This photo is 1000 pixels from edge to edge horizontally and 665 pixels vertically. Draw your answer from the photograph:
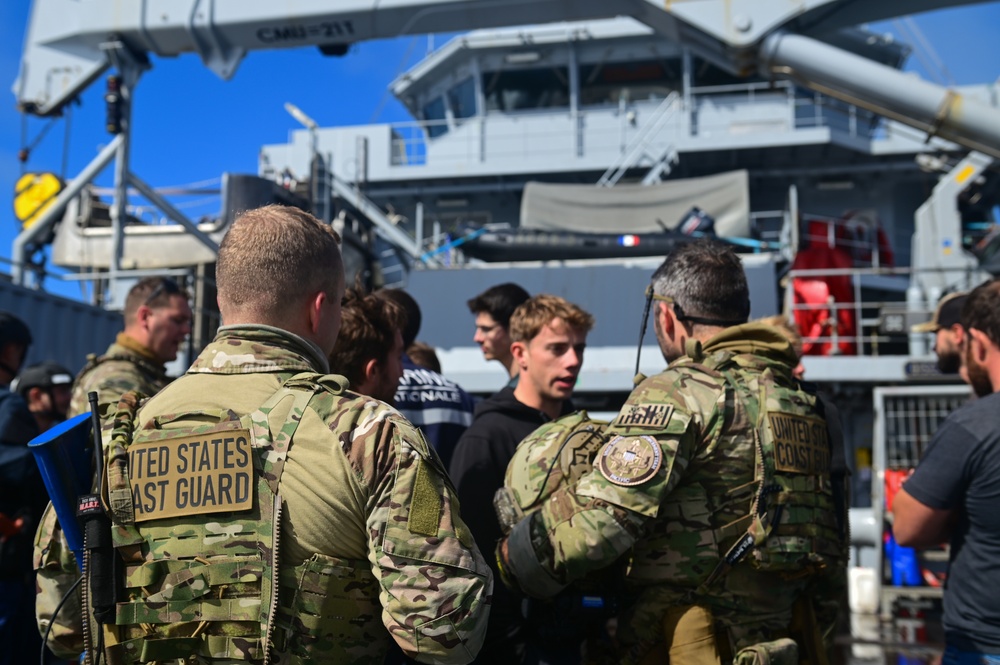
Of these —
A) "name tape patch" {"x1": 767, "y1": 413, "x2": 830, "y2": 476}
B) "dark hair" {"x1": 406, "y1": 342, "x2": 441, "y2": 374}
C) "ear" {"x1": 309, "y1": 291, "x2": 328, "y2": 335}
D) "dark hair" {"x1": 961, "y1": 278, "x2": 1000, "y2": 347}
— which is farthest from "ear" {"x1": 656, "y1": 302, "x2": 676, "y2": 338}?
"dark hair" {"x1": 406, "y1": 342, "x2": 441, "y2": 374}

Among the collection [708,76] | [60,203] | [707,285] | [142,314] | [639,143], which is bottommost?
[707,285]

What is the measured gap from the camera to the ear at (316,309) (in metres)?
1.56

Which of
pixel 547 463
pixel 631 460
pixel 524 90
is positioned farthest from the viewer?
pixel 524 90

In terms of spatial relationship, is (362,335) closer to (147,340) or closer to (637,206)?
(147,340)

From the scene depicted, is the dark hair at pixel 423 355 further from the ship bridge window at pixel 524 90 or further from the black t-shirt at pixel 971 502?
the ship bridge window at pixel 524 90

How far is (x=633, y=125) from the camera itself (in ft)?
42.0

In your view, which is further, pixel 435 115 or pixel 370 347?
pixel 435 115

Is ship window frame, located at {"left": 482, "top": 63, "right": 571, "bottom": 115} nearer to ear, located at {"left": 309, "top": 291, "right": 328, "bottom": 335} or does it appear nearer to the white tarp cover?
the white tarp cover

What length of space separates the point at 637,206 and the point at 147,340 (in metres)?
7.19

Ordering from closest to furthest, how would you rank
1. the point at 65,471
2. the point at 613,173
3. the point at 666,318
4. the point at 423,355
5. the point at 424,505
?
the point at 424,505 < the point at 65,471 < the point at 666,318 < the point at 423,355 < the point at 613,173

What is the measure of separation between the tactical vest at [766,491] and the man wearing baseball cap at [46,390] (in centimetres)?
359

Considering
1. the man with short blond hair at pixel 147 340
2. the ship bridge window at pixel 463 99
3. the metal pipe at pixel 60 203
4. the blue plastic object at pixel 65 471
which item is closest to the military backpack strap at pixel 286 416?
the blue plastic object at pixel 65 471

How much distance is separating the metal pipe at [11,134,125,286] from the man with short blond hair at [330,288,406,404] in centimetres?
610

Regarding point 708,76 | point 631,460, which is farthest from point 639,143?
point 631,460
